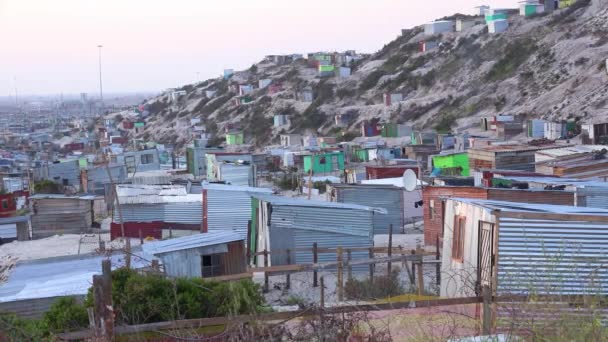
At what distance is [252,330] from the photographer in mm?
5246

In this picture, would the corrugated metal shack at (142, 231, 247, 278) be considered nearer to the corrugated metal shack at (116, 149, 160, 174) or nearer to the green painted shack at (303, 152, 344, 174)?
the green painted shack at (303, 152, 344, 174)

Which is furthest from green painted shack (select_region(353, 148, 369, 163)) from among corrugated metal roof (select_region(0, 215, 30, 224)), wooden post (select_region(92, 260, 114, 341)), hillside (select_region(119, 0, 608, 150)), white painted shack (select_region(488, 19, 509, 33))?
wooden post (select_region(92, 260, 114, 341))

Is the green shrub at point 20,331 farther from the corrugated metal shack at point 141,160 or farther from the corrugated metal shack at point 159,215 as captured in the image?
the corrugated metal shack at point 141,160

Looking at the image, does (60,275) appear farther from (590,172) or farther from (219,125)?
(219,125)

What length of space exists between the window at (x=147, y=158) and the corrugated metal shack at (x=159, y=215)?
2396cm

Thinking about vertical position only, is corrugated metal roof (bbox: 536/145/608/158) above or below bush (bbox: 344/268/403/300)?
above

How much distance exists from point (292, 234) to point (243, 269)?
107 inches

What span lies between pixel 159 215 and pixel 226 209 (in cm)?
240

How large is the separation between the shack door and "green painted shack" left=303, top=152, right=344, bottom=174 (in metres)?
28.1

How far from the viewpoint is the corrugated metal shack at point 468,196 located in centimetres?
1741

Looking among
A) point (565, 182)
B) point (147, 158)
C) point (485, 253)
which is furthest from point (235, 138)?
point (485, 253)

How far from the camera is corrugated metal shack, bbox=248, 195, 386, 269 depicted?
1625cm

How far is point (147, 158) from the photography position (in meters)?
45.9

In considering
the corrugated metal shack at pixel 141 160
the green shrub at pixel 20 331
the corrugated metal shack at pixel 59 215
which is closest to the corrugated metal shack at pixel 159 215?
the corrugated metal shack at pixel 59 215
